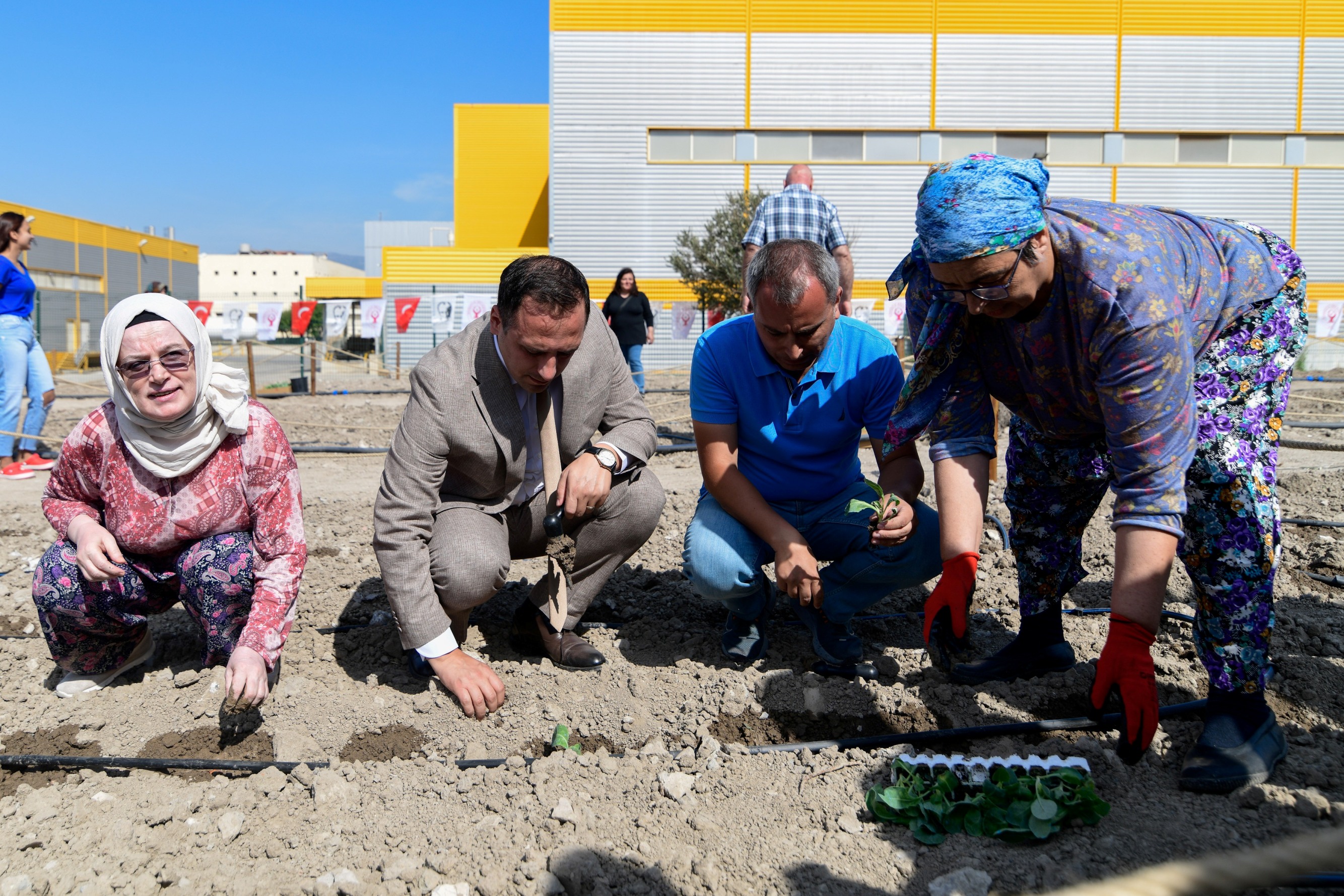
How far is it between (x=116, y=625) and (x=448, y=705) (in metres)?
1.01

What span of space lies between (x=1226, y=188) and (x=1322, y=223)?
223 centimetres

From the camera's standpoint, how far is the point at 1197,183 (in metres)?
20.2

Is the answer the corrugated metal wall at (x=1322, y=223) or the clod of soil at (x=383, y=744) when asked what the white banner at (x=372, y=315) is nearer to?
the clod of soil at (x=383, y=744)

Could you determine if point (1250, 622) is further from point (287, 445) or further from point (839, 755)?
point (287, 445)

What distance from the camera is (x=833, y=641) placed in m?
2.95

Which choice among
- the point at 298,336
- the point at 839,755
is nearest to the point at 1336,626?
the point at 839,755

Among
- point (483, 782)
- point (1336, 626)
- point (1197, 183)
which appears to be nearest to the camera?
point (483, 782)

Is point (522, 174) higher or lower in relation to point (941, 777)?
higher

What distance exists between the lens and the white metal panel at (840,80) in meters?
20.1

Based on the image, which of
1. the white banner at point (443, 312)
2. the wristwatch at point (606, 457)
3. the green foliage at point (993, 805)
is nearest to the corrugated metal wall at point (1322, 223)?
the white banner at point (443, 312)

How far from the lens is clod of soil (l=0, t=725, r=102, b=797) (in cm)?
238

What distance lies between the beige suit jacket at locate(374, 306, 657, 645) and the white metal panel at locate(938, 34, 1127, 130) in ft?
63.5

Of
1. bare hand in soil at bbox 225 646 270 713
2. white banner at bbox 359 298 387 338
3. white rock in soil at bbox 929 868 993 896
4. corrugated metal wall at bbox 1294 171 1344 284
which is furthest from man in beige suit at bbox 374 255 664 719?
corrugated metal wall at bbox 1294 171 1344 284

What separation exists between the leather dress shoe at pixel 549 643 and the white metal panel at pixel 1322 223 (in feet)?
73.0
